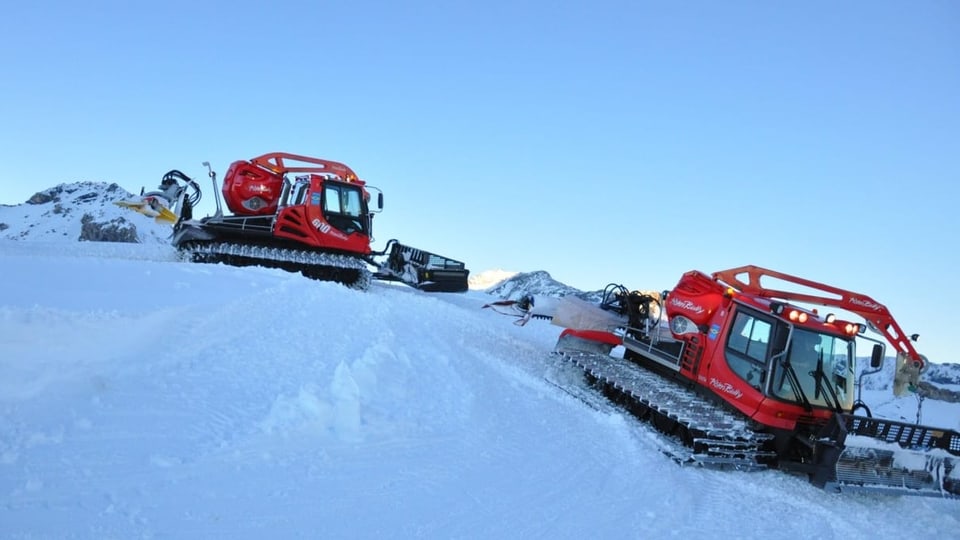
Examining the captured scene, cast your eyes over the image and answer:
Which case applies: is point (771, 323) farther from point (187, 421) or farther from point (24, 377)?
point (24, 377)

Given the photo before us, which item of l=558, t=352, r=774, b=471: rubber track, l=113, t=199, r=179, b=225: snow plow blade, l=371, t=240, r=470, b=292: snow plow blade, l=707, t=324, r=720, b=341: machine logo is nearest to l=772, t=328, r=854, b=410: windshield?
l=558, t=352, r=774, b=471: rubber track

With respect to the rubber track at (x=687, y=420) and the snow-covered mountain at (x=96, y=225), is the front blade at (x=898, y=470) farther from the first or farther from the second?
the snow-covered mountain at (x=96, y=225)

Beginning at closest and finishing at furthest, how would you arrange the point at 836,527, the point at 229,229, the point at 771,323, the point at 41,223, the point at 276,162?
the point at 836,527
the point at 771,323
the point at 229,229
the point at 276,162
the point at 41,223

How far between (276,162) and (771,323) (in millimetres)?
13587

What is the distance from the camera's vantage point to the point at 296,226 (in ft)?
52.7

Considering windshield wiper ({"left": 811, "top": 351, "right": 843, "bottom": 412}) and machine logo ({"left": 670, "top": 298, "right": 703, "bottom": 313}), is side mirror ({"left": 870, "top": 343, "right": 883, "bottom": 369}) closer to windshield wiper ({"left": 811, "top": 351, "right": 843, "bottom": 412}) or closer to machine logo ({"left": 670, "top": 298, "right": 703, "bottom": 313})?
windshield wiper ({"left": 811, "top": 351, "right": 843, "bottom": 412})

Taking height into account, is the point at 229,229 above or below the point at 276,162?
below

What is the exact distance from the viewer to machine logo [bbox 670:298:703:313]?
374 inches

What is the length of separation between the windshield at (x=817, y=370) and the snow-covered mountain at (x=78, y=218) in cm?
5240

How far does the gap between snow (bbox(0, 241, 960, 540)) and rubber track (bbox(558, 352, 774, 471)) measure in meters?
0.27

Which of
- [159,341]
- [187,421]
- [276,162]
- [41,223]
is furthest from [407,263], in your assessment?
[41,223]

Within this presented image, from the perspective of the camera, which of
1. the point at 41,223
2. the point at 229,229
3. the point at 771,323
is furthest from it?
the point at 41,223

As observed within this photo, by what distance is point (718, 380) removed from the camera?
880 centimetres

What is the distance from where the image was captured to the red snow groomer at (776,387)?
7535 millimetres
